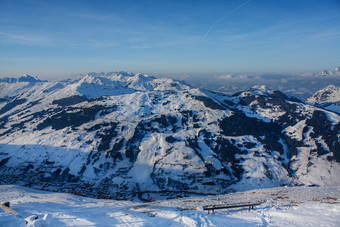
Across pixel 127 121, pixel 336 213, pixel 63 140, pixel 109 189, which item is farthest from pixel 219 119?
pixel 336 213

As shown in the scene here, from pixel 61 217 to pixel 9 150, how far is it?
19345 centimetres

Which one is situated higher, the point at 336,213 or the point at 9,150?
the point at 336,213

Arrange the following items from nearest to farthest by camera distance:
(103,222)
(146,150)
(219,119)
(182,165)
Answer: (103,222) < (182,165) < (146,150) < (219,119)

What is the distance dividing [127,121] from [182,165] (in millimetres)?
86344

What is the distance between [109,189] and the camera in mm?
115312

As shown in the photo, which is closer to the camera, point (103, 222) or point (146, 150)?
point (103, 222)

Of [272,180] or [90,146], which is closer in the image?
[272,180]

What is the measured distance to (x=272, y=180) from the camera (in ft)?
396

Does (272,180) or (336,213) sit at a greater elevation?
(336,213)

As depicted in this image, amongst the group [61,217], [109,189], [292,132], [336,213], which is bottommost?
[109,189]

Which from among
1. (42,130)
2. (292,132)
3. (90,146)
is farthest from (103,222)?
(42,130)

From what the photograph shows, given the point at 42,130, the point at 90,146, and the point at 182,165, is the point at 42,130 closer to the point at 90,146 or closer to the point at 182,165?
the point at 90,146

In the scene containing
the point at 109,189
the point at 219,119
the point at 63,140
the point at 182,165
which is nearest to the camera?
the point at 109,189

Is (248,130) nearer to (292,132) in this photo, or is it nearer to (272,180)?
(292,132)
